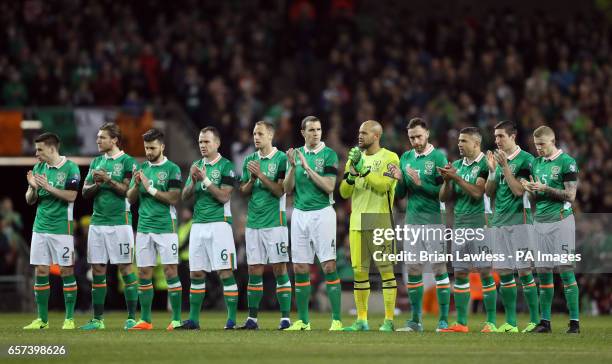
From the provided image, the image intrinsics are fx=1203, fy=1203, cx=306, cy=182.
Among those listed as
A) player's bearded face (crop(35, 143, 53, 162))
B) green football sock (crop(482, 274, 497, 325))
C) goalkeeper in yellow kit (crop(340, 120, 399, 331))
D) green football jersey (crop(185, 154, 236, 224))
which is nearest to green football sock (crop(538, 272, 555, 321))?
green football sock (crop(482, 274, 497, 325))

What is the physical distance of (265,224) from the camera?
1711cm

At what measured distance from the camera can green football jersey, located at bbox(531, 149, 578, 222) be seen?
53.2 feet

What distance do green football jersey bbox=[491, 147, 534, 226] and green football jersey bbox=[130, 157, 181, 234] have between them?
4.60 m

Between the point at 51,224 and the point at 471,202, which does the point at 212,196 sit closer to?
the point at 51,224

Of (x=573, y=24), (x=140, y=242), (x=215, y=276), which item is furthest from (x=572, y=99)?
(x=140, y=242)

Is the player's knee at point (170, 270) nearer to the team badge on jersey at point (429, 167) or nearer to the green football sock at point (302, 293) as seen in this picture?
the green football sock at point (302, 293)

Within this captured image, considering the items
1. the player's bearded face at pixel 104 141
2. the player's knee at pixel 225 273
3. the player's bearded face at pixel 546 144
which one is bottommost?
the player's knee at pixel 225 273

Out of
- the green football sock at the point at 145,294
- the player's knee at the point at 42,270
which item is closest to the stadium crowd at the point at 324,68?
the player's knee at the point at 42,270

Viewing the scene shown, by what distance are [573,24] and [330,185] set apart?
19.5m

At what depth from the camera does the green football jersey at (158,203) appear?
17266 mm

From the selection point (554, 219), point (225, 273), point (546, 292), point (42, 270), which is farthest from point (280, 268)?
point (554, 219)

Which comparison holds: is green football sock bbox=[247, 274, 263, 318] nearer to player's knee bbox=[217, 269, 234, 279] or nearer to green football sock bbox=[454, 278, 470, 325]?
player's knee bbox=[217, 269, 234, 279]

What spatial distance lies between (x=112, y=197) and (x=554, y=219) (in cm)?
634

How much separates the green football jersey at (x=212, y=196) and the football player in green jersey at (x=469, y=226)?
121 inches
